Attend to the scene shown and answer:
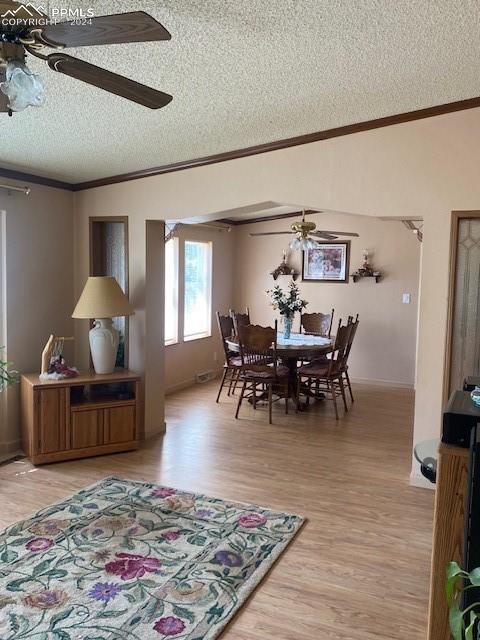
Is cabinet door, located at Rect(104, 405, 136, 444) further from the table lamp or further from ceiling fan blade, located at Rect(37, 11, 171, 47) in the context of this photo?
ceiling fan blade, located at Rect(37, 11, 171, 47)

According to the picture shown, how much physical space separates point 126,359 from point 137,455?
2.97 ft

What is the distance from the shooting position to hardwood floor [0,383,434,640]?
2.43 meters

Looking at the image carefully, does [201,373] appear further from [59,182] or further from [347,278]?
[59,182]

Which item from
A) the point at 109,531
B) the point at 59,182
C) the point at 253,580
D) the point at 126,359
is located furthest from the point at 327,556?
the point at 59,182

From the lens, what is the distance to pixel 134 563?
2771 mm

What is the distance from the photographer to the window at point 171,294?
269 inches

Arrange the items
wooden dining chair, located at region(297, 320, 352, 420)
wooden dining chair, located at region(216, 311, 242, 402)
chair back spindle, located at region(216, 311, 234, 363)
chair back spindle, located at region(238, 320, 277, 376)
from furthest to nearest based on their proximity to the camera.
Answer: chair back spindle, located at region(216, 311, 234, 363), wooden dining chair, located at region(216, 311, 242, 402), wooden dining chair, located at region(297, 320, 352, 420), chair back spindle, located at region(238, 320, 277, 376)

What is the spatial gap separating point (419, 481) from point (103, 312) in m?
2.79

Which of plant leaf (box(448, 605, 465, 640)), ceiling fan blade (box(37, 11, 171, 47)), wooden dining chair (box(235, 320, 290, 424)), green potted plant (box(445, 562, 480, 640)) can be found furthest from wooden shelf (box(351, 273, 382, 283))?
plant leaf (box(448, 605, 465, 640))

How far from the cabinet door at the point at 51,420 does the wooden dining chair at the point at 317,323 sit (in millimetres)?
3605

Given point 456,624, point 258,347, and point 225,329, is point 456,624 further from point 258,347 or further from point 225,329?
point 225,329

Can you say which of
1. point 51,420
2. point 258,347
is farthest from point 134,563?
point 258,347

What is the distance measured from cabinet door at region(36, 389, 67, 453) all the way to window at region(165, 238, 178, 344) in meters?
2.67

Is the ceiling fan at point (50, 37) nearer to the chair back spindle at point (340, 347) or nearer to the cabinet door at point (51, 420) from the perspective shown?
the cabinet door at point (51, 420)
